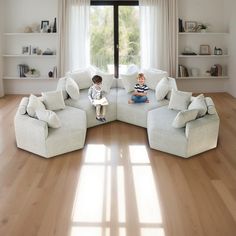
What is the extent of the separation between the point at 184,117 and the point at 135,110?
4.84 feet

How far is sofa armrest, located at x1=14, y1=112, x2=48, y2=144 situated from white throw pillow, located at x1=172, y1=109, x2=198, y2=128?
71.7 inches

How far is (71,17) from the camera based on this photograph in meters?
8.71

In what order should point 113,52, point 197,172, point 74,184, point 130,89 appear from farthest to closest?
point 113,52
point 130,89
point 197,172
point 74,184

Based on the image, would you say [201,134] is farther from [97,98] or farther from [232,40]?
[232,40]

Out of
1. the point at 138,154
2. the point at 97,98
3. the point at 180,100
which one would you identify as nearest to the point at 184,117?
the point at 138,154

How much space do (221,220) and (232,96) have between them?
583 centimetres

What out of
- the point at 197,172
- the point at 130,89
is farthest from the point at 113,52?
the point at 197,172

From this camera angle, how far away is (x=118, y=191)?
407 cm

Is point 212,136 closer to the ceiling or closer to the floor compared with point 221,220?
closer to the ceiling

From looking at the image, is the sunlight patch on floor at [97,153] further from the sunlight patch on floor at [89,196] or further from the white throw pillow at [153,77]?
the white throw pillow at [153,77]

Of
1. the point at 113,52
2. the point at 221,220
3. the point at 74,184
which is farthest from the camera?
the point at 113,52

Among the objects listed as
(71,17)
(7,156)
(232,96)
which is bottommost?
(7,156)

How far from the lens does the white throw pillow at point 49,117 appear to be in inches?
201

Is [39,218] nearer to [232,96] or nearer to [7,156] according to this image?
[7,156]
